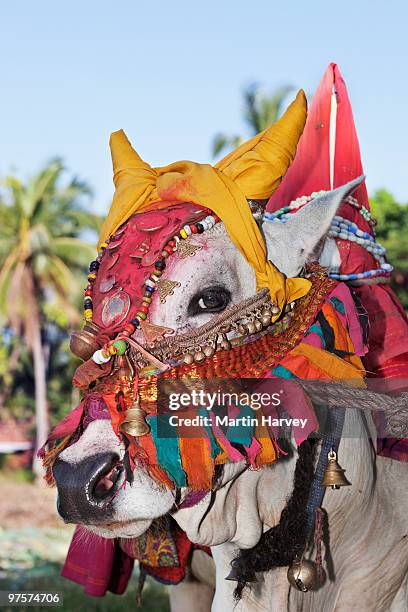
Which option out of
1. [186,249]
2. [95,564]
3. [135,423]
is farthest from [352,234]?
[95,564]

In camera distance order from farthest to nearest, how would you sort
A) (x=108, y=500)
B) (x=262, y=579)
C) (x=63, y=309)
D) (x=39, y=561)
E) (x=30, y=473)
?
(x=30, y=473)
(x=63, y=309)
(x=39, y=561)
(x=262, y=579)
(x=108, y=500)

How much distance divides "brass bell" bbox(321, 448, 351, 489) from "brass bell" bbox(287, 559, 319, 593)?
299 mm

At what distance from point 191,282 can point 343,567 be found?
4.32 feet

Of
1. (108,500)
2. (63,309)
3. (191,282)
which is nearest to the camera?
(108,500)

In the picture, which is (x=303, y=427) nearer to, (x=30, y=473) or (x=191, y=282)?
(x=191, y=282)

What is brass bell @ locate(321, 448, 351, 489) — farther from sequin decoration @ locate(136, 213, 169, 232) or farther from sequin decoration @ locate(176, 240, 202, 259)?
Answer: sequin decoration @ locate(136, 213, 169, 232)

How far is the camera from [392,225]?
818 inches

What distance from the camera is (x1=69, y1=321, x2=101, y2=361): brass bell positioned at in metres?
2.87

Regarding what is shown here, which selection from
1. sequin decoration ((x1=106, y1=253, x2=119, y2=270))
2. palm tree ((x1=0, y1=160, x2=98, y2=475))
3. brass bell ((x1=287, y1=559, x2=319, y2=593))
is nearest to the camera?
sequin decoration ((x1=106, y1=253, x2=119, y2=270))

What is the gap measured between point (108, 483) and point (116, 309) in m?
0.57

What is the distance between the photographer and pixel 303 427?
298 centimetres

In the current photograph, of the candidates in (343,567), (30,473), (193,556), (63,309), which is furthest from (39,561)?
(30,473)

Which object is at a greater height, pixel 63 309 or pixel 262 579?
pixel 262 579

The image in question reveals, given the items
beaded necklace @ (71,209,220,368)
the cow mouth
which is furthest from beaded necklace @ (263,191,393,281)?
the cow mouth
